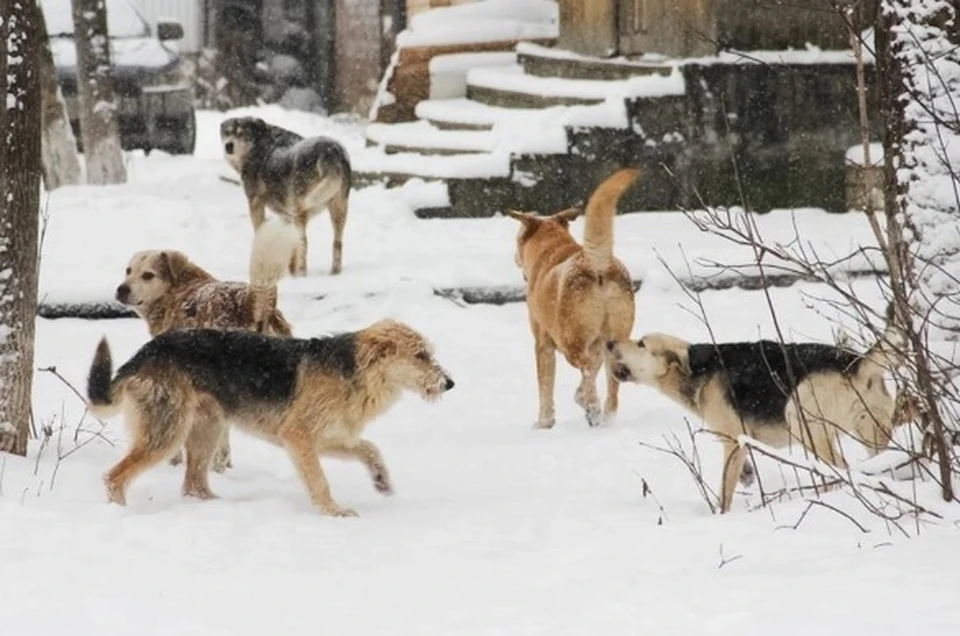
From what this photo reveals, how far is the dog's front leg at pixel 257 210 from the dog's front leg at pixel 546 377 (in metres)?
5.01

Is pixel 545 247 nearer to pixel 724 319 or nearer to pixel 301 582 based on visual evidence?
pixel 724 319

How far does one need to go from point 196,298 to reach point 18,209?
1.01 m

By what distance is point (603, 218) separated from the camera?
8.62 meters

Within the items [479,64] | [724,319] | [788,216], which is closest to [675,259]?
[724,319]

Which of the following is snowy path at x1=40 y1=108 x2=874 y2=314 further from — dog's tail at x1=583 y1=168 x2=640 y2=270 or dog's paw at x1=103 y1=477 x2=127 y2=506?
dog's paw at x1=103 y1=477 x2=127 y2=506

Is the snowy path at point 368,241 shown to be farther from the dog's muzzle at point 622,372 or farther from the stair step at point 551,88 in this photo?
the dog's muzzle at point 622,372

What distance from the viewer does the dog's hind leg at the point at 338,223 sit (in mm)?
13047

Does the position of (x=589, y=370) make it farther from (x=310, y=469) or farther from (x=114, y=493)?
(x=114, y=493)

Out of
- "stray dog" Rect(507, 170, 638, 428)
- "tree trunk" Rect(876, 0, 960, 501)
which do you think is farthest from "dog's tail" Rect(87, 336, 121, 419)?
"tree trunk" Rect(876, 0, 960, 501)

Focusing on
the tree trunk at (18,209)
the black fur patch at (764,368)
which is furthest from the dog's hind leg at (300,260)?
Answer: the black fur patch at (764,368)

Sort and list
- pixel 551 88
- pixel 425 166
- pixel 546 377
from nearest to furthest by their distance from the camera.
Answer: pixel 546 377 → pixel 425 166 → pixel 551 88

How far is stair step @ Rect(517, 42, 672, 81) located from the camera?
16.2 m

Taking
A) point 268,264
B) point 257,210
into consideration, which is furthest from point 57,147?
point 268,264

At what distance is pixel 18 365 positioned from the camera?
777 cm
